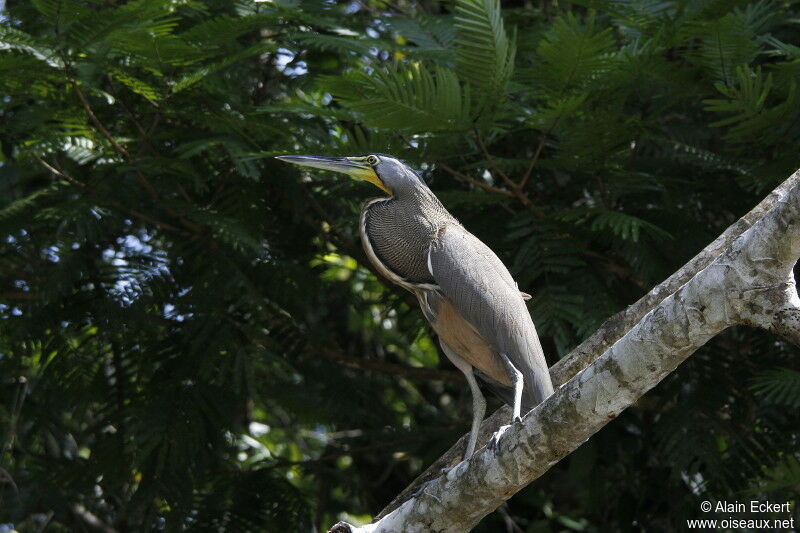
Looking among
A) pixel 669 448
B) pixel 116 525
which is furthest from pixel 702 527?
pixel 116 525

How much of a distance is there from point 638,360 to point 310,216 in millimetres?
3726

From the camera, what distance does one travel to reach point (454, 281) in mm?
5062

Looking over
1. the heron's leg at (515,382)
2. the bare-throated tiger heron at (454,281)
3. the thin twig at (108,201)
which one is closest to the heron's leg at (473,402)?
the bare-throated tiger heron at (454,281)

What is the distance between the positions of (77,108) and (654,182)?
11.4 feet

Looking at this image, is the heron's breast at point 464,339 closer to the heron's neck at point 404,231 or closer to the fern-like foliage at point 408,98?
the heron's neck at point 404,231

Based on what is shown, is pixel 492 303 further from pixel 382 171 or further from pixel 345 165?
pixel 345 165

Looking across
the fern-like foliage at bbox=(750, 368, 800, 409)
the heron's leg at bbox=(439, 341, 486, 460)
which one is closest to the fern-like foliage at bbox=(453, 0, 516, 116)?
the heron's leg at bbox=(439, 341, 486, 460)

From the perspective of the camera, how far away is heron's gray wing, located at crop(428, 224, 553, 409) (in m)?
4.89

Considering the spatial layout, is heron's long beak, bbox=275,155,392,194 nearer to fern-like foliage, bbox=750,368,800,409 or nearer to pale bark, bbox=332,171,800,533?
pale bark, bbox=332,171,800,533

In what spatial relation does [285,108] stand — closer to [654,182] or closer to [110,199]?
[110,199]

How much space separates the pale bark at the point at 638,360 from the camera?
3484 mm

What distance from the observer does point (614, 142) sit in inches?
225

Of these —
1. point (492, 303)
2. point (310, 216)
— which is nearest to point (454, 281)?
point (492, 303)

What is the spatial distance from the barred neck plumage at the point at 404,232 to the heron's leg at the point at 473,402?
1.32 ft
